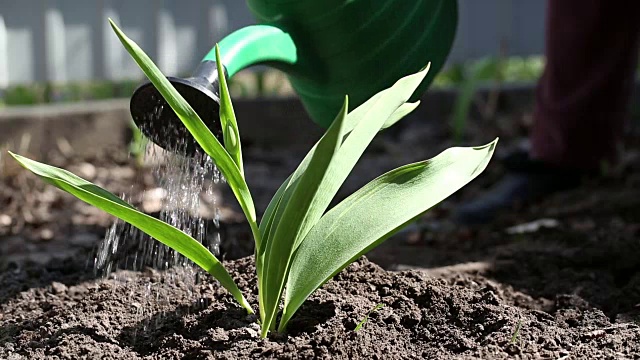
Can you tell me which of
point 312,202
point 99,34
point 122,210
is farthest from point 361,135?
point 99,34

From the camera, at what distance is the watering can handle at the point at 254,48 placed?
1.53 metres

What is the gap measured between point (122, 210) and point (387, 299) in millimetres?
532

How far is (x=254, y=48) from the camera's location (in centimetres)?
159

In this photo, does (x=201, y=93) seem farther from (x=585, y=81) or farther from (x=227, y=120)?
(x=585, y=81)

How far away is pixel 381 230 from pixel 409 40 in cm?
60

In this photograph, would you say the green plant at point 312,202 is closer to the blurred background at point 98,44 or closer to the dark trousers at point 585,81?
the dark trousers at point 585,81

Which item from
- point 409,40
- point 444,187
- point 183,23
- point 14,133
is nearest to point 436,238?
point 409,40

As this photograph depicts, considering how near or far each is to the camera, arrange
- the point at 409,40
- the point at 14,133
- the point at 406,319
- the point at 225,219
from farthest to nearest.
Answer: the point at 14,133
the point at 225,219
the point at 409,40
the point at 406,319

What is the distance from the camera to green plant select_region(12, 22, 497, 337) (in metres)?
1.37

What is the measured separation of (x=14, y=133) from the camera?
347 cm

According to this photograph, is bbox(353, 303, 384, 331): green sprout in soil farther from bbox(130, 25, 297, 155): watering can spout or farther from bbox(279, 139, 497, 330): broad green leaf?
bbox(130, 25, 297, 155): watering can spout

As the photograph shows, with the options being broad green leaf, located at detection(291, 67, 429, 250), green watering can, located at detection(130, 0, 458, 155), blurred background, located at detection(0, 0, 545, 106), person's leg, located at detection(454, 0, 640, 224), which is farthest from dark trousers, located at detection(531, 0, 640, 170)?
broad green leaf, located at detection(291, 67, 429, 250)

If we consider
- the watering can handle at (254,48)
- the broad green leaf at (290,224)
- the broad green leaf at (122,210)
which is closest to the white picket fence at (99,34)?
the watering can handle at (254,48)

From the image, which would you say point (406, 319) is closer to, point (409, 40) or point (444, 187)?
point (444, 187)
